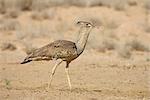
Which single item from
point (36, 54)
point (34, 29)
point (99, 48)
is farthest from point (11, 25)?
point (36, 54)

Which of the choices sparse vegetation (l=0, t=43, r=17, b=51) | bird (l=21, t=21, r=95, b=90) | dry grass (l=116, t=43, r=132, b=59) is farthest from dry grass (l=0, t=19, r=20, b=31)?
bird (l=21, t=21, r=95, b=90)

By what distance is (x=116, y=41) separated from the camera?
27.8 meters

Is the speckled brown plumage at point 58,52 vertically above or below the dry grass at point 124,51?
below

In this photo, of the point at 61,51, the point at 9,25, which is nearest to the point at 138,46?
the point at 9,25

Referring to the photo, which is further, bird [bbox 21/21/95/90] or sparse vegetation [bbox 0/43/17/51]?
sparse vegetation [bbox 0/43/17/51]

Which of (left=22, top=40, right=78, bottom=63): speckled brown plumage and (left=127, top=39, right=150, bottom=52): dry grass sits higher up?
(left=127, top=39, right=150, bottom=52): dry grass

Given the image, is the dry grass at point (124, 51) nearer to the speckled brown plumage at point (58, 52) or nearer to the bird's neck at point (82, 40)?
the bird's neck at point (82, 40)

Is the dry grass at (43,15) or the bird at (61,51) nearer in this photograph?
the bird at (61,51)

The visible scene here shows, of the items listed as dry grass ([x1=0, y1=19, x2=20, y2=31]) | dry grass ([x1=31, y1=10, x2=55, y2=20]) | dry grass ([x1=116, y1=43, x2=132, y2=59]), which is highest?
dry grass ([x1=31, y1=10, x2=55, y2=20])

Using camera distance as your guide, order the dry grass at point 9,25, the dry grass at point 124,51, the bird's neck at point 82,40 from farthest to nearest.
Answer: the dry grass at point 9,25 → the dry grass at point 124,51 → the bird's neck at point 82,40

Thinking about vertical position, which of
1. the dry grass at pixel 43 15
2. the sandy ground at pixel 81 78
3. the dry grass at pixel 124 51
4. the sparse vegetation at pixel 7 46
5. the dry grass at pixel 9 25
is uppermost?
the dry grass at pixel 43 15

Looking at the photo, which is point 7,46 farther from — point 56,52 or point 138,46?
point 56,52

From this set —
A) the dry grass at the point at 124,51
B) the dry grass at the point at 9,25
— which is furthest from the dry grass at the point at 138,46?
the dry grass at the point at 9,25

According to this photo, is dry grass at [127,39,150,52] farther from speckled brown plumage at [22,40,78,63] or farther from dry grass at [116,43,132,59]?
speckled brown plumage at [22,40,78,63]
